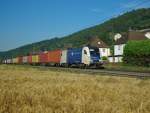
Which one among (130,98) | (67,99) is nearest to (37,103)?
(67,99)

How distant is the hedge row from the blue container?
9.36 meters

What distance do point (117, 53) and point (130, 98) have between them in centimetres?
7508

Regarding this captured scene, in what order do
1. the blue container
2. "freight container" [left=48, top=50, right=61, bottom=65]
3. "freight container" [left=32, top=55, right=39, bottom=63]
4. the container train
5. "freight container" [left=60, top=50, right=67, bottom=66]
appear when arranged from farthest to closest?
1. "freight container" [left=32, top=55, right=39, bottom=63]
2. "freight container" [left=48, top=50, right=61, bottom=65]
3. "freight container" [left=60, top=50, right=67, bottom=66]
4. the blue container
5. the container train

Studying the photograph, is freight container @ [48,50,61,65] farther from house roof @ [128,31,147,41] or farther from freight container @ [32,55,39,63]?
house roof @ [128,31,147,41]

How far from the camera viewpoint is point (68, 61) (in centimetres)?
5147

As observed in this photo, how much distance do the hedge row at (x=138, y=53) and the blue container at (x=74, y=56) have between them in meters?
9.36

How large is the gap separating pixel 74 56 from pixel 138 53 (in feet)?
33.6

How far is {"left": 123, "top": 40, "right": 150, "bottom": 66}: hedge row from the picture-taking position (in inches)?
1895

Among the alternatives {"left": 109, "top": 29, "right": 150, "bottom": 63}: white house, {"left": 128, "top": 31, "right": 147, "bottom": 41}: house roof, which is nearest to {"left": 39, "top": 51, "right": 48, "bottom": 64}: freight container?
{"left": 109, "top": 29, "right": 150, "bottom": 63}: white house

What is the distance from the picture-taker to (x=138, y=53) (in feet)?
164

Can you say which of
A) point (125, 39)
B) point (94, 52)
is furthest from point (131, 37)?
point (94, 52)

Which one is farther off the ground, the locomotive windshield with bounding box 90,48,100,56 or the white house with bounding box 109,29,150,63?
the white house with bounding box 109,29,150,63

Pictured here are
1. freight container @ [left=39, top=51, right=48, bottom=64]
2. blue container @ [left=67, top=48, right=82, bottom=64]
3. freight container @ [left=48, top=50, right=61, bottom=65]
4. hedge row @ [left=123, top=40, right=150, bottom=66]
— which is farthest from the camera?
freight container @ [left=39, top=51, right=48, bottom=64]

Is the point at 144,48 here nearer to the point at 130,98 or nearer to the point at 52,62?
the point at 52,62
